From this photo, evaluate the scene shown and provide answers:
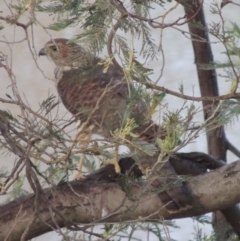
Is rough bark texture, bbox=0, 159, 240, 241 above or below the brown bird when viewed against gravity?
below

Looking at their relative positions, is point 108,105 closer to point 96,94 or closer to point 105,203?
point 105,203

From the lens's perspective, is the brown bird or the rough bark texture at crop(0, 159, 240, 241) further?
the rough bark texture at crop(0, 159, 240, 241)

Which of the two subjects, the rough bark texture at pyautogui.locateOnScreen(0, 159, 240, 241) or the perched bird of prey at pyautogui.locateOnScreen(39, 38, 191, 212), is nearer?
the perched bird of prey at pyautogui.locateOnScreen(39, 38, 191, 212)

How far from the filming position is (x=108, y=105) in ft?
3.70

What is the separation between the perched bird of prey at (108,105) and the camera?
1106 mm

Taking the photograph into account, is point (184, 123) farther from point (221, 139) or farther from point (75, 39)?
point (221, 139)

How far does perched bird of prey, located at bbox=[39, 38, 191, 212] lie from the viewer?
111cm

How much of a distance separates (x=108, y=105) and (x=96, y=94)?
0.84m

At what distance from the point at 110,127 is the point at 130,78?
0.13 m

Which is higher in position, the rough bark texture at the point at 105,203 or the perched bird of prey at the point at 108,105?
the perched bird of prey at the point at 108,105

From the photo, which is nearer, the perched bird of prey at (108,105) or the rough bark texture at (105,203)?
the perched bird of prey at (108,105)

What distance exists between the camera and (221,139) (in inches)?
80.4

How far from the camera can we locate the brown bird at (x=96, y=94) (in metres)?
1.11

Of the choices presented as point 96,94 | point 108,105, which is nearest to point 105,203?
point 108,105
